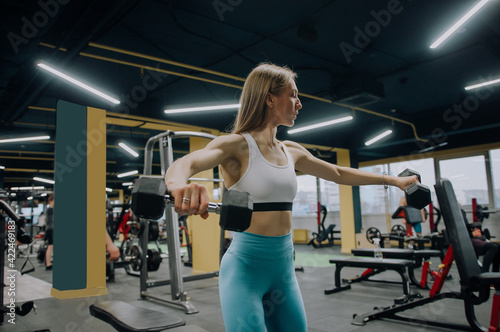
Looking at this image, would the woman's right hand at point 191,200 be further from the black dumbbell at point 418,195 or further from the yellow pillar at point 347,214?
the yellow pillar at point 347,214

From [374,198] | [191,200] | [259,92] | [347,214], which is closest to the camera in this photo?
[191,200]

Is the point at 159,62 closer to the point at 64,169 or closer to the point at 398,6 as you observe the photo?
the point at 64,169

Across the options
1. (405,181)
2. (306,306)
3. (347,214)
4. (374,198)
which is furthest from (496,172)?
(405,181)

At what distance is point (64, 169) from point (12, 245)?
1.17 meters

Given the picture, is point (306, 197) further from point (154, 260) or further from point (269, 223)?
point (269, 223)

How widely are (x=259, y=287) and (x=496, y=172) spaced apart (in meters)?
9.90

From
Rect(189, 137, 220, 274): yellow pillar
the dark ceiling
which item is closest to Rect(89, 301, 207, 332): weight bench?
the dark ceiling

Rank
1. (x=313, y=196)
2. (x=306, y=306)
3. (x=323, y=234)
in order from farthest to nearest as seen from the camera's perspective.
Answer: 1. (x=313, y=196)
2. (x=323, y=234)
3. (x=306, y=306)

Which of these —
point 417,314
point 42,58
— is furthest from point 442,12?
point 42,58

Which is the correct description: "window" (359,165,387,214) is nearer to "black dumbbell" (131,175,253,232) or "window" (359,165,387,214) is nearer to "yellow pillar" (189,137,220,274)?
"yellow pillar" (189,137,220,274)

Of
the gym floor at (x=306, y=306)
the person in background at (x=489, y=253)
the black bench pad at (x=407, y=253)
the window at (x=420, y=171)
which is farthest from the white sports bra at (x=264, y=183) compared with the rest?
the window at (x=420, y=171)

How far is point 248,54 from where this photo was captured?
516 cm

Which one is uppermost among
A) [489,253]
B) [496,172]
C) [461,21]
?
→ [461,21]

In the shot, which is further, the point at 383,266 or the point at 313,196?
the point at 313,196
